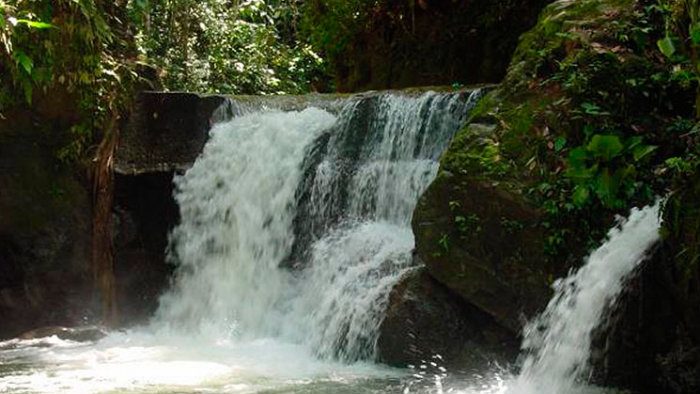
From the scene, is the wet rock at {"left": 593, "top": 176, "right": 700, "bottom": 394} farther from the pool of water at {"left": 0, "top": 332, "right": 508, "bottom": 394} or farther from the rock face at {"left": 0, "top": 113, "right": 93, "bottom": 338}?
the rock face at {"left": 0, "top": 113, "right": 93, "bottom": 338}

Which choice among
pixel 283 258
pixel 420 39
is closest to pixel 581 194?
pixel 283 258

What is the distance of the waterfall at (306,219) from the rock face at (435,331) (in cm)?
21

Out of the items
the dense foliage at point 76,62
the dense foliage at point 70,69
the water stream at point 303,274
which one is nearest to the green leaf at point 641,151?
the water stream at point 303,274

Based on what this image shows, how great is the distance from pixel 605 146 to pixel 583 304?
923mm

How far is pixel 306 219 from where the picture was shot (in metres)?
7.59

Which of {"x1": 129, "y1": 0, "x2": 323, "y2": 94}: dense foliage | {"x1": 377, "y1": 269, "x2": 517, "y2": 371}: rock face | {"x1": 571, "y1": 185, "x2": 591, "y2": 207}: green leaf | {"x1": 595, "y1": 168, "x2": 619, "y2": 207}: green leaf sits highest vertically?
{"x1": 129, "y1": 0, "x2": 323, "y2": 94}: dense foliage

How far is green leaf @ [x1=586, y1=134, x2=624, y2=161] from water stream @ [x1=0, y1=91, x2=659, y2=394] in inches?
17.5


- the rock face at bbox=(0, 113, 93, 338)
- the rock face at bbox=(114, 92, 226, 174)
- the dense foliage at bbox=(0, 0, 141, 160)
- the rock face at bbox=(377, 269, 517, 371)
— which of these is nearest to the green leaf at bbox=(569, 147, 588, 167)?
the rock face at bbox=(377, 269, 517, 371)

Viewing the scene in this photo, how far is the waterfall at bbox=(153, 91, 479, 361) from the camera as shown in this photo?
6.45m

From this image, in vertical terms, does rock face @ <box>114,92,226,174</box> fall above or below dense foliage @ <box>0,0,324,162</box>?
below

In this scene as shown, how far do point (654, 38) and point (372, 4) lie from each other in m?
5.97

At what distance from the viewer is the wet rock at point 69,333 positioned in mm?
7453

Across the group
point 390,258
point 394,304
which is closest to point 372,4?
point 390,258

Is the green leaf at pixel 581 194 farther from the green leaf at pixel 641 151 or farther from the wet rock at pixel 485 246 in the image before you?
the green leaf at pixel 641 151
